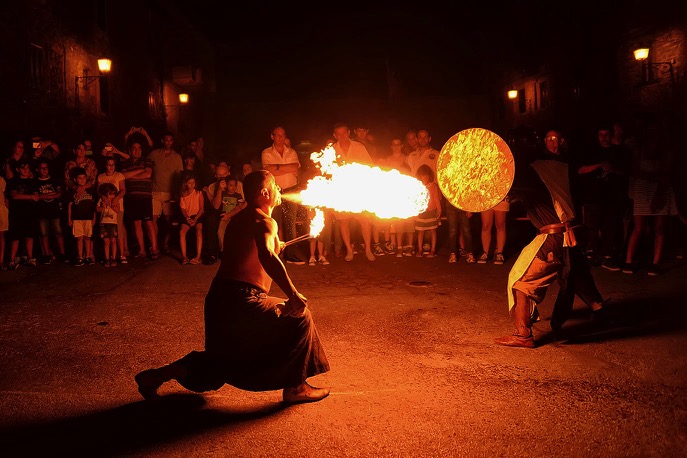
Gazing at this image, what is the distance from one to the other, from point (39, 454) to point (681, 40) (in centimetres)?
2085

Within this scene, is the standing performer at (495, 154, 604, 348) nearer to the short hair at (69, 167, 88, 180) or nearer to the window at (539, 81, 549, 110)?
the short hair at (69, 167, 88, 180)

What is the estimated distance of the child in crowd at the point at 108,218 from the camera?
Result: 407 inches

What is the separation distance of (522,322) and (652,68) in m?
18.3

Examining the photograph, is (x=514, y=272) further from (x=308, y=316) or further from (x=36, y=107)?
(x=36, y=107)

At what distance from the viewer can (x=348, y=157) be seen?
10188 millimetres

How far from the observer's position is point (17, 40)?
14664 mm

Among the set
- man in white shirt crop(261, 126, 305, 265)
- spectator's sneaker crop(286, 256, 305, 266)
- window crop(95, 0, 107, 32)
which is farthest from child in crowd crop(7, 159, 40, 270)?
window crop(95, 0, 107, 32)

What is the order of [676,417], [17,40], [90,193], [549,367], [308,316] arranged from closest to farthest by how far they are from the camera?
[676,417]
[308,316]
[549,367]
[90,193]
[17,40]

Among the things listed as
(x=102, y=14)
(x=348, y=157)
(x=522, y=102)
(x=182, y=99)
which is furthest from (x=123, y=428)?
(x=522, y=102)

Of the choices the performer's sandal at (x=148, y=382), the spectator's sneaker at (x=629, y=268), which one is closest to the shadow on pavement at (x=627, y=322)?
the spectator's sneaker at (x=629, y=268)

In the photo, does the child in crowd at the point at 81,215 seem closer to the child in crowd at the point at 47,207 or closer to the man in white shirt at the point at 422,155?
the child in crowd at the point at 47,207

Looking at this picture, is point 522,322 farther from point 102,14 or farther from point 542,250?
point 102,14

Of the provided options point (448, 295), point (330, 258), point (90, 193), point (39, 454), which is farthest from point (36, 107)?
point (39, 454)

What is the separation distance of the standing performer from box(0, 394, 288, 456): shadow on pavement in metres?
2.52
